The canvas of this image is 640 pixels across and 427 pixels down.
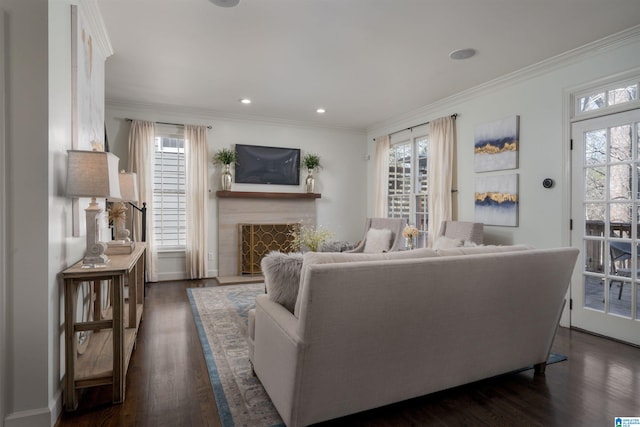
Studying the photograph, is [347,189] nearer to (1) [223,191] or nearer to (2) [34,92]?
(1) [223,191]

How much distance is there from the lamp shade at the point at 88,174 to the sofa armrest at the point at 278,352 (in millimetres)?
1161

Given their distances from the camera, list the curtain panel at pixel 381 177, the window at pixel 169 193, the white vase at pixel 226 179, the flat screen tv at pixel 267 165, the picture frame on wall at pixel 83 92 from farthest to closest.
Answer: the curtain panel at pixel 381 177, the flat screen tv at pixel 267 165, the white vase at pixel 226 179, the window at pixel 169 193, the picture frame on wall at pixel 83 92

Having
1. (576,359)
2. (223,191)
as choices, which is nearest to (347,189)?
(223,191)

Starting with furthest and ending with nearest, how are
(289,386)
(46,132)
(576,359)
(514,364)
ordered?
(576,359), (514,364), (46,132), (289,386)

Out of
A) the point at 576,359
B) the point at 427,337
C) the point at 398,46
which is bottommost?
the point at 576,359

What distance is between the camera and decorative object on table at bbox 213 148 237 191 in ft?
19.0

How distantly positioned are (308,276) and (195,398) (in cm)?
127

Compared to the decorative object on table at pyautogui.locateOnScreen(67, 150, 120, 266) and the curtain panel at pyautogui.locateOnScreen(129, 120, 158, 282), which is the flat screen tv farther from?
the decorative object on table at pyautogui.locateOnScreen(67, 150, 120, 266)

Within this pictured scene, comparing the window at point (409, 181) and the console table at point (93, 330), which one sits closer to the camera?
the console table at point (93, 330)

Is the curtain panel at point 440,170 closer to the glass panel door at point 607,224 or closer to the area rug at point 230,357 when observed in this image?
the glass panel door at point 607,224

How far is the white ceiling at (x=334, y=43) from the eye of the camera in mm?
2773

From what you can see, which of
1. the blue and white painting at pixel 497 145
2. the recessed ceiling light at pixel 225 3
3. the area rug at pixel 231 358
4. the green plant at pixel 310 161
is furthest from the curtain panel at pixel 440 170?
the recessed ceiling light at pixel 225 3

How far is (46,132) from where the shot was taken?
6.07 ft

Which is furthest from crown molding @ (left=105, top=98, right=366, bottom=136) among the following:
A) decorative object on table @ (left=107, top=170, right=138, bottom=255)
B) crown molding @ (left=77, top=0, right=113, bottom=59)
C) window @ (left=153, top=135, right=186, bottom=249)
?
decorative object on table @ (left=107, top=170, right=138, bottom=255)
